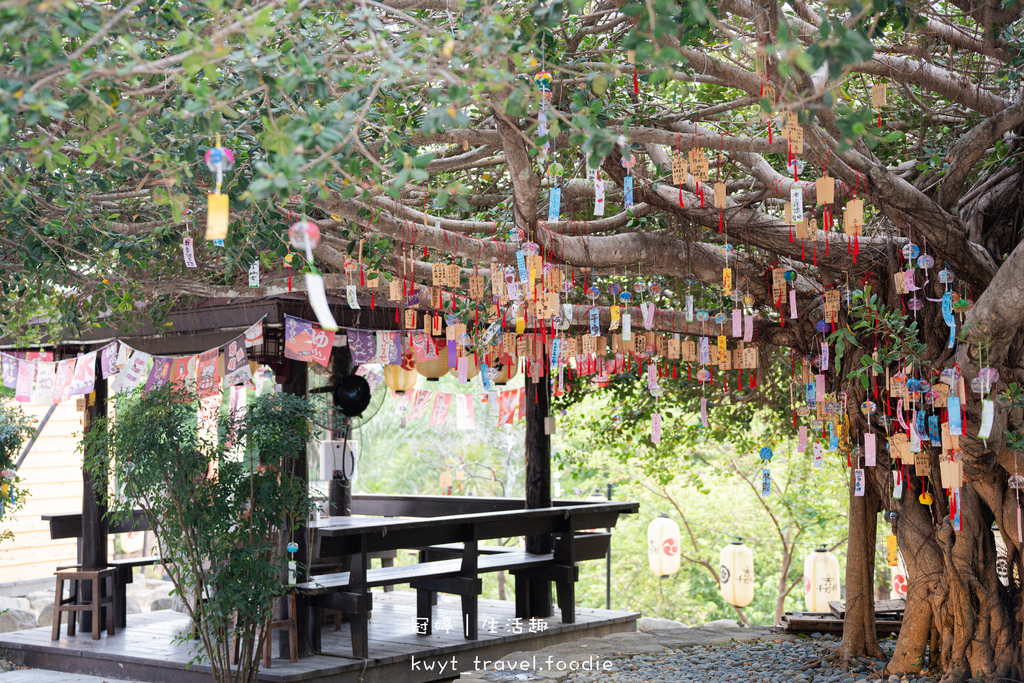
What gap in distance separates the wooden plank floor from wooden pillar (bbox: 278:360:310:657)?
0.43 feet

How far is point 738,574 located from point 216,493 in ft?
18.0

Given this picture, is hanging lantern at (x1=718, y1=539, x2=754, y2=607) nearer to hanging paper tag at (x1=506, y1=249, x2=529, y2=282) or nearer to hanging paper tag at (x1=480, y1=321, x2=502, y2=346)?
hanging paper tag at (x1=480, y1=321, x2=502, y2=346)

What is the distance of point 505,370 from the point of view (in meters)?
7.03

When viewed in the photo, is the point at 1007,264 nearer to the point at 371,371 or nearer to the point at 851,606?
the point at 851,606

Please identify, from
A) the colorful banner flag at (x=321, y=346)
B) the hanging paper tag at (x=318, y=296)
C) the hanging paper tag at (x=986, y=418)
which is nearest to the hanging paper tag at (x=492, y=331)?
the colorful banner flag at (x=321, y=346)

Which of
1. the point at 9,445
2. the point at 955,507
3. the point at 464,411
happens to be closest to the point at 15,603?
the point at 9,445

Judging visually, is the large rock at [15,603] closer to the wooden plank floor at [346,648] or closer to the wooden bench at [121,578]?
the wooden plank floor at [346,648]

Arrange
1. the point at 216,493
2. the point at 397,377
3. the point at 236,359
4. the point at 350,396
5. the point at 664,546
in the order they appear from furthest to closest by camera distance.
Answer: the point at 664,546
the point at 350,396
the point at 397,377
the point at 236,359
the point at 216,493

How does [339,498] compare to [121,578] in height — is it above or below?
above

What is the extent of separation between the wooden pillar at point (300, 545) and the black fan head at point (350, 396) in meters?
0.60

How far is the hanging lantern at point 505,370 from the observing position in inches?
272

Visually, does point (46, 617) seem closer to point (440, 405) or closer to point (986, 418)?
point (440, 405)

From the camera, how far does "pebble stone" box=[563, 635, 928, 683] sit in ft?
15.4

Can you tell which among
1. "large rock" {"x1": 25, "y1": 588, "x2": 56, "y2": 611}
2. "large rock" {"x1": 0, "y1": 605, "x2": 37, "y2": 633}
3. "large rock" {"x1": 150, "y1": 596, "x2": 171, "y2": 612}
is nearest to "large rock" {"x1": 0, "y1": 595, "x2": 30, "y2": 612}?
"large rock" {"x1": 25, "y1": 588, "x2": 56, "y2": 611}
